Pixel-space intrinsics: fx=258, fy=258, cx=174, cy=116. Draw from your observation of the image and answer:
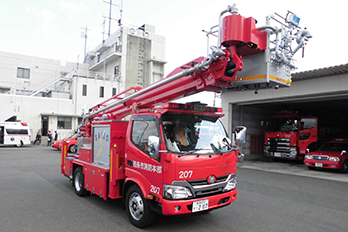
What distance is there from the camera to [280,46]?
4.79m

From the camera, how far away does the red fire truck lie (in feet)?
52.2

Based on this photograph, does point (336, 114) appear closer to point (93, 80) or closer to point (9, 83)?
point (93, 80)

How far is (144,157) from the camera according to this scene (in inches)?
190

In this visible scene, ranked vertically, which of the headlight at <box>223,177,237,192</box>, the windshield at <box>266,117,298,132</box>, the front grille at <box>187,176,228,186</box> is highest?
the windshield at <box>266,117,298,132</box>

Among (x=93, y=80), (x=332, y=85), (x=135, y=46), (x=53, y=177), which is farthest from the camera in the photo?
(x=135, y=46)

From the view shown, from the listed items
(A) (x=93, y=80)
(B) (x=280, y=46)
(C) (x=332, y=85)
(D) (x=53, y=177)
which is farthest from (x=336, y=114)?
(A) (x=93, y=80)

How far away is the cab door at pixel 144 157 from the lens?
4.55 meters

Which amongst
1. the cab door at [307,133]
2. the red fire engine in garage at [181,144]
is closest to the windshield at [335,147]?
the cab door at [307,133]

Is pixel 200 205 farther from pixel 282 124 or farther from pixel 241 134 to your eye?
pixel 282 124

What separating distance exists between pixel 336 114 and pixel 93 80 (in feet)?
92.7

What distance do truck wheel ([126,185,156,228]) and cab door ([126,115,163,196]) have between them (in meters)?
0.22

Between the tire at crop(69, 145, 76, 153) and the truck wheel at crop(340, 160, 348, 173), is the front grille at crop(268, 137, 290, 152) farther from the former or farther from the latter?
the tire at crop(69, 145, 76, 153)

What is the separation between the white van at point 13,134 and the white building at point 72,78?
6.04 metres

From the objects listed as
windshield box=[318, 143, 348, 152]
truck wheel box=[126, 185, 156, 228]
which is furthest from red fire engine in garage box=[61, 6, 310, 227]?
windshield box=[318, 143, 348, 152]
